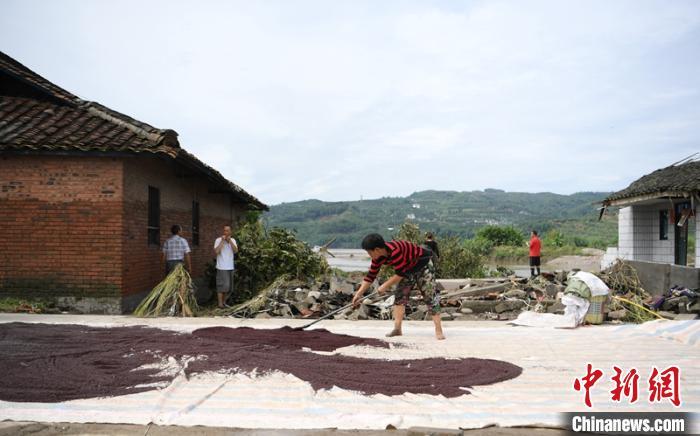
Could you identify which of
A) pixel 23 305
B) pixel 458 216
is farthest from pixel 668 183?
pixel 458 216

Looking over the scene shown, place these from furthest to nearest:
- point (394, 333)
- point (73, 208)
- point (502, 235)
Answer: point (502, 235) → point (73, 208) → point (394, 333)


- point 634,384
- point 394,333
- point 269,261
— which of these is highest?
point 269,261

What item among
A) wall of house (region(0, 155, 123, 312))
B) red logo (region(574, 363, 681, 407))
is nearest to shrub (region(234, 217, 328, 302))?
wall of house (region(0, 155, 123, 312))

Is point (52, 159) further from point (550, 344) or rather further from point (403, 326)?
point (550, 344)

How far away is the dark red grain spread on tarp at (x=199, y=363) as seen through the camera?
488 centimetres

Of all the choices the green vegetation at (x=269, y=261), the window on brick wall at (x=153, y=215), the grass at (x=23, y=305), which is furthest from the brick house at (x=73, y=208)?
the green vegetation at (x=269, y=261)

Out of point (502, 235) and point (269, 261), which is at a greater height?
point (269, 261)

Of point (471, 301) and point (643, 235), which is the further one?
point (643, 235)

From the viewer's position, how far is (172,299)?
10.1 meters

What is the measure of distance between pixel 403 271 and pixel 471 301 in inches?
150

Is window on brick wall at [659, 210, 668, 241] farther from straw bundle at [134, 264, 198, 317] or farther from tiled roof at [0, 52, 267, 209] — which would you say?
Result: straw bundle at [134, 264, 198, 317]

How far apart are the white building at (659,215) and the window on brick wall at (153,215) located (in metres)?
12.3

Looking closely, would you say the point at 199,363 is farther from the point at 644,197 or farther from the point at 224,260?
the point at 644,197

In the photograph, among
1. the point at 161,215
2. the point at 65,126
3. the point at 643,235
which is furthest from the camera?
the point at 643,235
